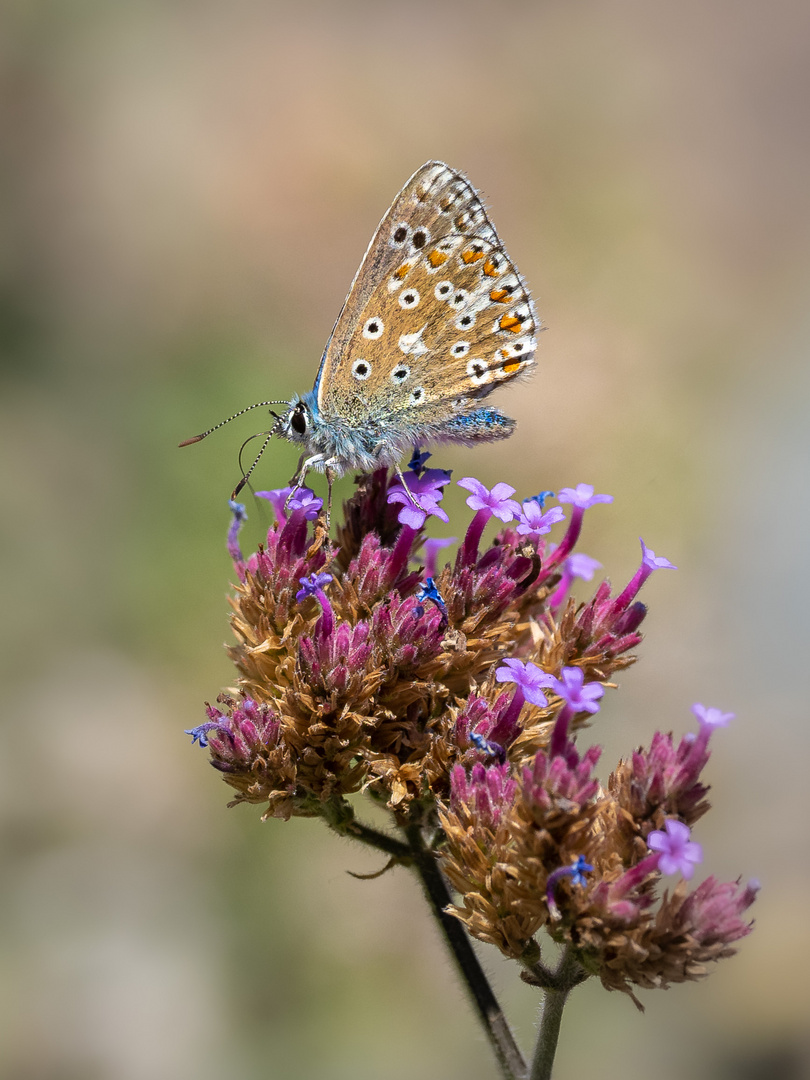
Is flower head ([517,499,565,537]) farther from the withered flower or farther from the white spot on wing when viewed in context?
the white spot on wing

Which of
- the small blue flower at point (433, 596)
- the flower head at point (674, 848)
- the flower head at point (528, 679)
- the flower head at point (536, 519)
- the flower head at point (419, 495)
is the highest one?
the flower head at point (419, 495)

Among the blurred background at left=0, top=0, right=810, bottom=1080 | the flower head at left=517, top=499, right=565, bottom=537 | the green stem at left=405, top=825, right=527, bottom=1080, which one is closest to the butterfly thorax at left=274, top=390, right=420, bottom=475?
the flower head at left=517, top=499, right=565, bottom=537

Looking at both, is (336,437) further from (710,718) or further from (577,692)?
(710,718)

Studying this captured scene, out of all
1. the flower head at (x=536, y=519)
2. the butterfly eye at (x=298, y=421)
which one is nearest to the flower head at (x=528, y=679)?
the flower head at (x=536, y=519)

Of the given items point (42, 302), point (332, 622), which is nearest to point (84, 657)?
point (42, 302)

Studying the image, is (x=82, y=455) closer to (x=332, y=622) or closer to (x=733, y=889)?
(x=332, y=622)

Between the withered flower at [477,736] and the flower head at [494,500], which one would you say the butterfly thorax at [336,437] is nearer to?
the withered flower at [477,736]
